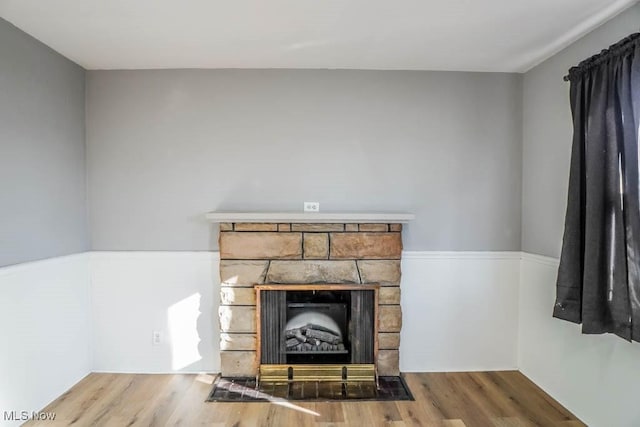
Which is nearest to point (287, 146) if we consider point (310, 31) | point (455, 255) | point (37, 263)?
point (310, 31)

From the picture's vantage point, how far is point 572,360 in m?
2.52

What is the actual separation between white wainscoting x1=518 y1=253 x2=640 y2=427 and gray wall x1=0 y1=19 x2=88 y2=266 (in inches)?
140

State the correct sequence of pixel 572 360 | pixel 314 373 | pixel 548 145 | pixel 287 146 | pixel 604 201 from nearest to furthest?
pixel 604 201 → pixel 572 360 → pixel 548 145 → pixel 314 373 → pixel 287 146

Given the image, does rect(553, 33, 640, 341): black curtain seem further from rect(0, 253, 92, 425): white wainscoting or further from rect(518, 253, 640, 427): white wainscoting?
rect(0, 253, 92, 425): white wainscoting

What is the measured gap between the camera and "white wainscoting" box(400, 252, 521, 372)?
313 cm

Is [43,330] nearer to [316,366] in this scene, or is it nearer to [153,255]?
[153,255]

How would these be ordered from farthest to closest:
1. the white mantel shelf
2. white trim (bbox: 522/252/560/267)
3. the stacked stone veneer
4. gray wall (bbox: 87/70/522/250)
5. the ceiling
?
1. gray wall (bbox: 87/70/522/250)
2. the stacked stone veneer
3. the white mantel shelf
4. white trim (bbox: 522/252/560/267)
5. the ceiling

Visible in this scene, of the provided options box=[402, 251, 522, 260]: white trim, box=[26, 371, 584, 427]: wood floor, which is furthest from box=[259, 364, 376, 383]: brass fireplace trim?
box=[402, 251, 522, 260]: white trim

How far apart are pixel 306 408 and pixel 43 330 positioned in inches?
72.0

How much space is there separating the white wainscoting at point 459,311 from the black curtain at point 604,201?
0.76 meters

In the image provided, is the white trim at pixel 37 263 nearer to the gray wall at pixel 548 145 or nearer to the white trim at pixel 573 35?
the gray wall at pixel 548 145

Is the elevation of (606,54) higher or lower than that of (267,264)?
higher

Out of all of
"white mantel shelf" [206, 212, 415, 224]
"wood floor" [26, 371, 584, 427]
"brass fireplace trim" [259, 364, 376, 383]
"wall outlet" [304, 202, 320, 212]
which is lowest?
"wood floor" [26, 371, 584, 427]

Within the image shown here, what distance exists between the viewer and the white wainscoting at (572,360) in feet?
6.98
